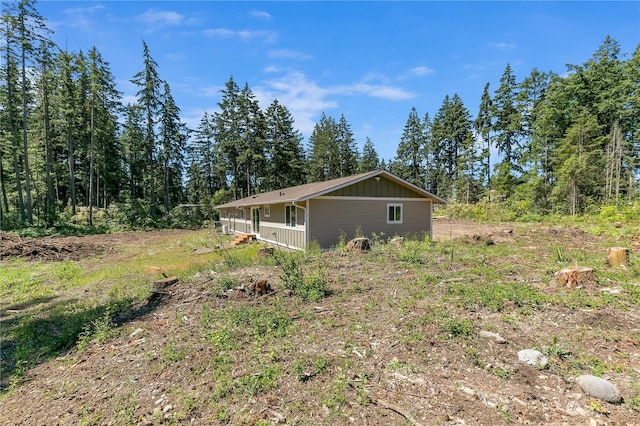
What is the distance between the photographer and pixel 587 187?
22.4 m

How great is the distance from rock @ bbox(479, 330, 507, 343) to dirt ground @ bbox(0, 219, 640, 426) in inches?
1.4

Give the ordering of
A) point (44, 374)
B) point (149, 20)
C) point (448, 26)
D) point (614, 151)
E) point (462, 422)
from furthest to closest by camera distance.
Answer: point (614, 151) < point (448, 26) < point (149, 20) < point (44, 374) < point (462, 422)

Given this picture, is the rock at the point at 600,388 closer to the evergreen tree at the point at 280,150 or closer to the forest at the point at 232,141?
the forest at the point at 232,141

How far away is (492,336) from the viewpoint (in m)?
3.79

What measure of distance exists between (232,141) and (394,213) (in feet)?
74.3

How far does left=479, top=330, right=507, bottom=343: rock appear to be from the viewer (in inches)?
146

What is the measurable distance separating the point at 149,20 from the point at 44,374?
26.2 feet

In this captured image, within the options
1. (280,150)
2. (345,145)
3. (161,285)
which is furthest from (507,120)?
(161,285)

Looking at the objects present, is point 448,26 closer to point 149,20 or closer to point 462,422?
point 149,20

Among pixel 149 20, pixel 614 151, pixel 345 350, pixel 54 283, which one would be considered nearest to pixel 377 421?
pixel 345 350

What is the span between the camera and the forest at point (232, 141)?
2098 cm

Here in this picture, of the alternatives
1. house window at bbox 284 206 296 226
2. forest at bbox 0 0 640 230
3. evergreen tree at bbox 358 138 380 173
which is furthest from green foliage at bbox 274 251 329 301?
evergreen tree at bbox 358 138 380 173

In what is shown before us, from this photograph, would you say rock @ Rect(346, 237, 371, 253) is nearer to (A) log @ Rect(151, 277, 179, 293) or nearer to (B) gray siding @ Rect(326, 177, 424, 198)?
(B) gray siding @ Rect(326, 177, 424, 198)

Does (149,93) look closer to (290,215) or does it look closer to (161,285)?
(290,215)
